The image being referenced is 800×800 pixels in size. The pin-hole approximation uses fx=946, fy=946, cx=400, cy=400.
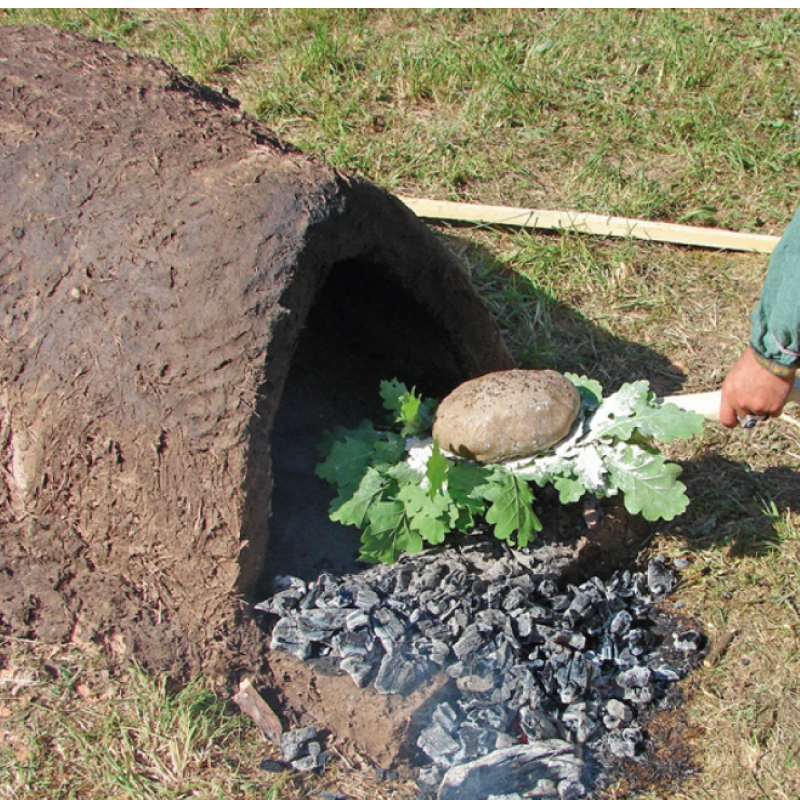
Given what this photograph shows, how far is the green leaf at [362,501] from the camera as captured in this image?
127 inches

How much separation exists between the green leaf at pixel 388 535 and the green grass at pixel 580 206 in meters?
0.69

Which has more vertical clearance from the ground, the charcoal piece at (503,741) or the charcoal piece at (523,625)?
the charcoal piece at (523,625)

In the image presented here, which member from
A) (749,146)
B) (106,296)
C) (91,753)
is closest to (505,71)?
(749,146)

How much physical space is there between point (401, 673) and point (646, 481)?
1.05m

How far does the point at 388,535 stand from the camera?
10.5 feet

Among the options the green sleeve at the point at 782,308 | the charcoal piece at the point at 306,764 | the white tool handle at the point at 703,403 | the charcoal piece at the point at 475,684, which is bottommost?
the charcoal piece at the point at 306,764

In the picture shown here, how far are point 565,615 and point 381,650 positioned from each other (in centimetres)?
67

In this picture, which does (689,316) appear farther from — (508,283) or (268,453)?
(268,453)

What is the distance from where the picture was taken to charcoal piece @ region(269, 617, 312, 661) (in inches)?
119

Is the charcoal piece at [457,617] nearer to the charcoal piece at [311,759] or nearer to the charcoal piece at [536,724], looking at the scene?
the charcoal piece at [536,724]

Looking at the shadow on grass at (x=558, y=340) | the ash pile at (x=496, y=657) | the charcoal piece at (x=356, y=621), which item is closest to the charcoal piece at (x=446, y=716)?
the ash pile at (x=496, y=657)

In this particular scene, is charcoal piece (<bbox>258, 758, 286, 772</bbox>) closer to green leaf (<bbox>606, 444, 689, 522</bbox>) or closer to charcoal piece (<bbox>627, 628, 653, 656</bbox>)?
charcoal piece (<bbox>627, 628, 653, 656</bbox>)

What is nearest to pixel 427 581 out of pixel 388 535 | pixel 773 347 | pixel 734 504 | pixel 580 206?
pixel 388 535

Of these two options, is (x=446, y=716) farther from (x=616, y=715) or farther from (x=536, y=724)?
(x=616, y=715)
